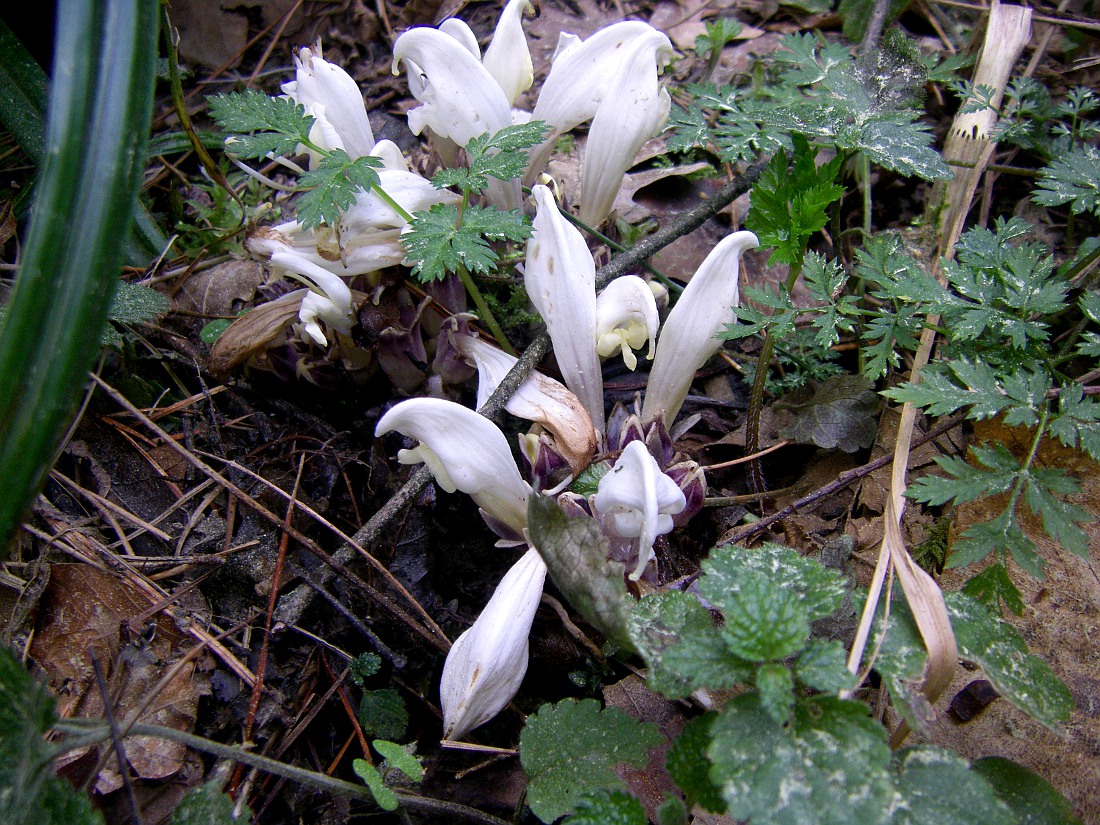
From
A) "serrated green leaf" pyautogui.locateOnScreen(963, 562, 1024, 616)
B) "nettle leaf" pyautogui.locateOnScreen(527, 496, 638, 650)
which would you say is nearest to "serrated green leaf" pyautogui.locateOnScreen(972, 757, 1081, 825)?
"serrated green leaf" pyautogui.locateOnScreen(963, 562, 1024, 616)

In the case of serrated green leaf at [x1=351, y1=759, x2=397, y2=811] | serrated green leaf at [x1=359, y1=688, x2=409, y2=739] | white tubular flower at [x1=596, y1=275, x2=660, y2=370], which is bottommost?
serrated green leaf at [x1=359, y1=688, x2=409, y2=739]

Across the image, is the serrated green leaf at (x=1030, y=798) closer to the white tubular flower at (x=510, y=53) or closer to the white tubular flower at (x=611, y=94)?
the white tubular flower at (x=611, y=94)

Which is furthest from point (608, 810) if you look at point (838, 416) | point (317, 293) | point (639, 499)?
point (317, 293)

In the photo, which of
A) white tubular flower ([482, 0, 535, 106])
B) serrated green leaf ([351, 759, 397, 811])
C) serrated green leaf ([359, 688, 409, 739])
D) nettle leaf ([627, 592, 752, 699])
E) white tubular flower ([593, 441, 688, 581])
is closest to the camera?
nettle leaf ([627, 592, 752, 699])

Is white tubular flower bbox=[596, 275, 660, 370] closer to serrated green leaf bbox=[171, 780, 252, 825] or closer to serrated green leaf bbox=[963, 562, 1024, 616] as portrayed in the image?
serrated green leaf bbox=[963, 562, 1024, 616]

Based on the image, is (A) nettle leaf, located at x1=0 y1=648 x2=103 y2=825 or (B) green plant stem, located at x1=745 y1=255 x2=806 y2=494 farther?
(B) green plant stem, located at x1=745 y1=255 x2=806 y2=494

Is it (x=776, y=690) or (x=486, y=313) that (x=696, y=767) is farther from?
(x=486, y=313)

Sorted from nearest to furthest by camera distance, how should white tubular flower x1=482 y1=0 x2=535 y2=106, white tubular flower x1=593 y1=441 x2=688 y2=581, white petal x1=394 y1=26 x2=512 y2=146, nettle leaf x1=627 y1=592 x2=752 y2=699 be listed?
1. nettle leaf x1=627 y1=592 x2=752 y2=699
2. white tubular flower x1=593 y1=441 x2=688 y2=581
3. white petal x1=394 y1=26 x2=512 y2=146
4. white tubular flower x1=482 y1=0 x2=535 y2=106

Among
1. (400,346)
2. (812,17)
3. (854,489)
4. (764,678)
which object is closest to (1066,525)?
(854,489)
